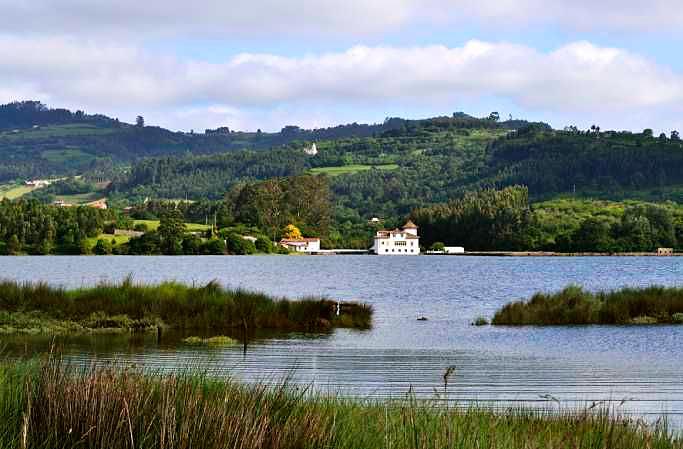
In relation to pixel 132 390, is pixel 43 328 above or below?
below

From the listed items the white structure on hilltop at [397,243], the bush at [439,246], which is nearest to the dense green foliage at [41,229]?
the white structure on hilltop at [397,243]

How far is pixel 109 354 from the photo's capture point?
70.6ft

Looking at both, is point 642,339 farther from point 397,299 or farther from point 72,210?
point 72,210

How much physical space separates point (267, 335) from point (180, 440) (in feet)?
67.3

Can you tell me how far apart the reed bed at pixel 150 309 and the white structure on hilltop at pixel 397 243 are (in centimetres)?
12489

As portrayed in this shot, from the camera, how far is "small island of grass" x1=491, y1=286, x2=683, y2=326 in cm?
3341

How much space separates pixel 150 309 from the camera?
94.1 ft

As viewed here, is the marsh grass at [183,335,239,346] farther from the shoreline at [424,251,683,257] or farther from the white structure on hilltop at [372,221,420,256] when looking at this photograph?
the white structure on hilltop at [372,221,420,256]

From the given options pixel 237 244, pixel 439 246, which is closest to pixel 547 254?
pixel 439 246

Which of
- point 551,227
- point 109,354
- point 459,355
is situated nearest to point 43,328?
point 109,354

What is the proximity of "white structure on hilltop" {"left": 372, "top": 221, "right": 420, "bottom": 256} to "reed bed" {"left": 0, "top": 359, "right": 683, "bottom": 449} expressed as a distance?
147 meters

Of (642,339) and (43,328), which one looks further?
(642,339)

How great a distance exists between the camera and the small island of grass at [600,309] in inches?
1315

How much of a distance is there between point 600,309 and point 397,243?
408 ft
